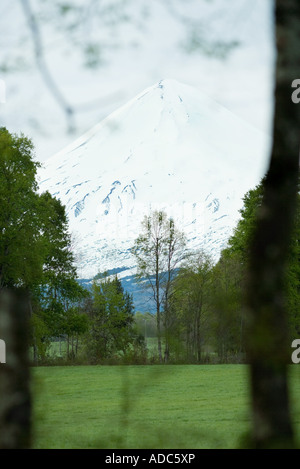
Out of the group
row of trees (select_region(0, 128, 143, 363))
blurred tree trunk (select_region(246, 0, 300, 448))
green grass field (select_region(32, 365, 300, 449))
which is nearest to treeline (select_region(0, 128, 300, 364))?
row of trees (select_region(0, 128, 143, 363))

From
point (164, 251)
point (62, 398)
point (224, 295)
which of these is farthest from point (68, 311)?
point (224, 295)

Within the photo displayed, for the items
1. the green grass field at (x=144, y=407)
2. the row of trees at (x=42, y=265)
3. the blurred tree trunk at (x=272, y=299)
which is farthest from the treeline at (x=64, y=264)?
the blurred tree trunk at (x=272, y=299)

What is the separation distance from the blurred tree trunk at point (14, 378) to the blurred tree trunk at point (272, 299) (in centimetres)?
43

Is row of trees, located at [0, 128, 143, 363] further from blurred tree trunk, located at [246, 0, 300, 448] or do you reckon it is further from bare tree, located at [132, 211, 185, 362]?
blurred tree trunk, located at [246, 0, 300, 448]

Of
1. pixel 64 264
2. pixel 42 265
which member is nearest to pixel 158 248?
pixel 42 265

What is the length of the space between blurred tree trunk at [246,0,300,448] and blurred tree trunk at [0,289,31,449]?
43 centimetres

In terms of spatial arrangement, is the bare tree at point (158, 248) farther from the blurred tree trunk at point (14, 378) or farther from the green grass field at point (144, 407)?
the blurred tree trunk at point (14, 378)

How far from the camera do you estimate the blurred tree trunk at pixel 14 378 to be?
120 cm

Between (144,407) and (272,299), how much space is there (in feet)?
38.8

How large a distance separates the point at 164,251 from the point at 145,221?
6.02 ft

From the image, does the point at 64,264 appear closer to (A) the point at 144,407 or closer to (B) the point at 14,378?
(A) the point at 144,407

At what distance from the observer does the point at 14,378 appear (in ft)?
3.94

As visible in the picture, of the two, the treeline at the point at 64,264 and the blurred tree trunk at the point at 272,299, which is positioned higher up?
the treeline at the point at 64,264

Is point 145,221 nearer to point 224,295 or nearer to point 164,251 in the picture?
point 164,251
